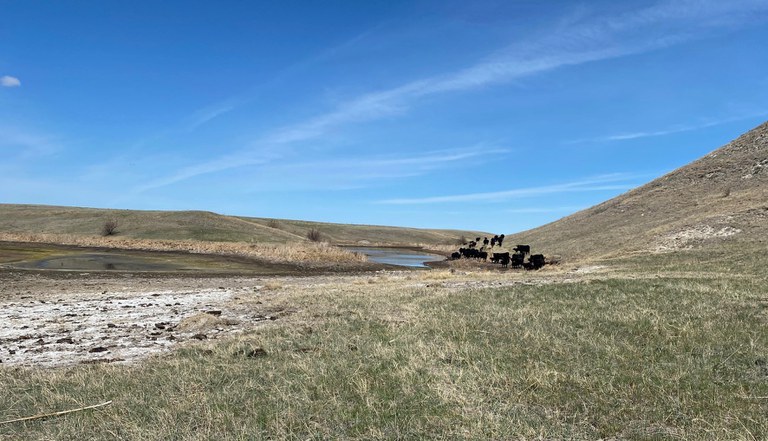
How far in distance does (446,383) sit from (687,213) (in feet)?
156

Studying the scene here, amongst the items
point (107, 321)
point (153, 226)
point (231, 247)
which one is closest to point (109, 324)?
point (107, 321)

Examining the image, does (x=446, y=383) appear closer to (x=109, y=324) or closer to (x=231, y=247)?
(x=109, y=324)

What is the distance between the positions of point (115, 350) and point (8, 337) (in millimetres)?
4188

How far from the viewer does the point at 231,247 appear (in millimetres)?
65562

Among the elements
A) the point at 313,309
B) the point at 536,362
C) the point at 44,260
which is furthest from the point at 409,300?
the point at 44,260

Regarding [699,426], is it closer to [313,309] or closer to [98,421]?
[98,421]

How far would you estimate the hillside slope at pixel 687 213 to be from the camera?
123 feet

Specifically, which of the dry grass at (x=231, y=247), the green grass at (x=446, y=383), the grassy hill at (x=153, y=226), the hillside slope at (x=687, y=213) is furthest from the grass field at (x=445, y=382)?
the grassy hill at (x=153, y=226)

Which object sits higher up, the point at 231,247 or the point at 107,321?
the point at 231,247

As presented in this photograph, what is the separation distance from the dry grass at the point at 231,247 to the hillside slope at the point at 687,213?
2525 cm

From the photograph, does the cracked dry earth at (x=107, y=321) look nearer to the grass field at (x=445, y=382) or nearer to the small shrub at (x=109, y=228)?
the grass field at (x=445, y=382)

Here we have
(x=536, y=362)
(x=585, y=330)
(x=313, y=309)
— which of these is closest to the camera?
(x=536, y=362)

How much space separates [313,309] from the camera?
17906mm

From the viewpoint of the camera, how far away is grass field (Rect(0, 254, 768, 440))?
21.6 ft
